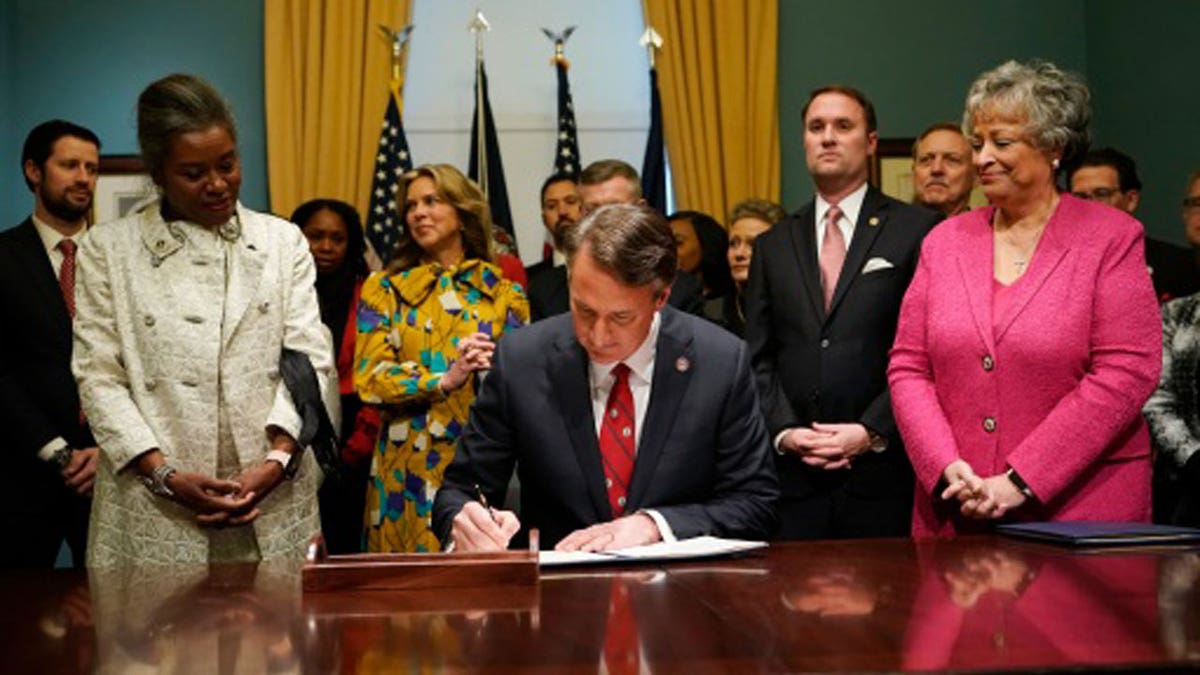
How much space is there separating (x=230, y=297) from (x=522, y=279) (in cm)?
181

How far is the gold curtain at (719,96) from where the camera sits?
269 inches

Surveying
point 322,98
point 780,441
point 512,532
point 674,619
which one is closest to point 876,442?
point 780,441

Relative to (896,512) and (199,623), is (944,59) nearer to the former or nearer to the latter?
(896,512)

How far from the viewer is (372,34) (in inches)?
263

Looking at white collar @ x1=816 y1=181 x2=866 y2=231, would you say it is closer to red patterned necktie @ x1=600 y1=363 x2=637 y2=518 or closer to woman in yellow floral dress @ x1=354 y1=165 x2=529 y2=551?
woman in yellow floral dress @ x1=354 y1=165 x2=529 y2=551

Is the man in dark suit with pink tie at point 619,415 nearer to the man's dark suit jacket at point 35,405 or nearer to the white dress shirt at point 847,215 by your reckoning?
the white dress shirt at point 847,215

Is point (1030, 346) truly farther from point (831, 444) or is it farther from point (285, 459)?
point (285, 459)

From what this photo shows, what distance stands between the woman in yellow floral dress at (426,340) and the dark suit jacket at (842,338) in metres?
0.81

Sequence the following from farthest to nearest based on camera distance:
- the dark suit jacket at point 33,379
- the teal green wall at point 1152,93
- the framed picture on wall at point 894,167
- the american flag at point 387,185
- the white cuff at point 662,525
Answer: the framed picture on wall at point 894,167 → the american flag at point 387,185 → the teal green wall at point 1152,93 → the dark suit jacket at point 33,379 → the white cuff at point 662,525

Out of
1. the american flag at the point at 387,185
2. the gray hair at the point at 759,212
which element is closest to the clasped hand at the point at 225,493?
the gray hair at the point at 759,212

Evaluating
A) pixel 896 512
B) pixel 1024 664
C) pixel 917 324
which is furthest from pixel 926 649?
pixel 896 512

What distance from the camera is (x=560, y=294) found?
448 cm

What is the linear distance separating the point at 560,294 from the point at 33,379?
164 cm

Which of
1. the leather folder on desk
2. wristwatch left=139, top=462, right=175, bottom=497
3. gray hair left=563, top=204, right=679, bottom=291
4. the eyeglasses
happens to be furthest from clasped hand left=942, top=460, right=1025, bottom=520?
the eyeglasses
